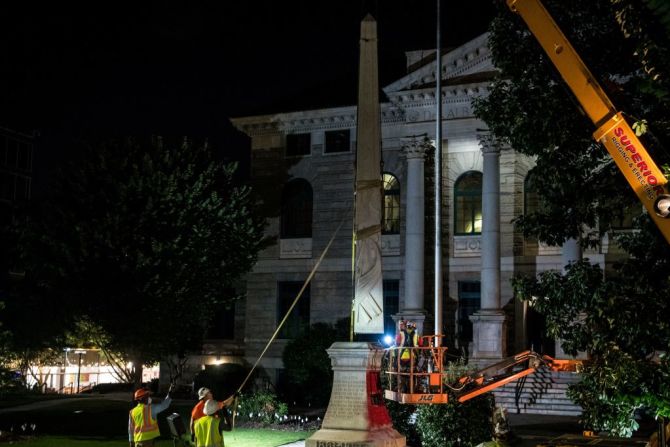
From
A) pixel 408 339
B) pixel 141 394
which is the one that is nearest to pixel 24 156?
pixel 408 339

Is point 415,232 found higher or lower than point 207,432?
higher

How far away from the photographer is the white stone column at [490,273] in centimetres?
3303

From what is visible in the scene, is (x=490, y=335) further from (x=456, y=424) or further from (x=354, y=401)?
(x=354, y=401)

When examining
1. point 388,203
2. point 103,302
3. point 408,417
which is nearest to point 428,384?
point 408,417

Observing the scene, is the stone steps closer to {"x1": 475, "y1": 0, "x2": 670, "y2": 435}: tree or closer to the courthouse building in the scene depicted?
the courthouse building

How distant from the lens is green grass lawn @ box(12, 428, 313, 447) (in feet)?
65.4

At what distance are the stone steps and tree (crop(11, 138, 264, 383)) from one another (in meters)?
11.5

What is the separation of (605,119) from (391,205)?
27.9 meters

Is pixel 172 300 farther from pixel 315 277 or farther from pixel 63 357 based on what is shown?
pixel 63 357

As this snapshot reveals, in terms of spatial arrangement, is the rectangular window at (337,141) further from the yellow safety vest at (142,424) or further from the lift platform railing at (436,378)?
the yellow safety vest at (142,424)

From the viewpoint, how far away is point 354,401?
14.9m

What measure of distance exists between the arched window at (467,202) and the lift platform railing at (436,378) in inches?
824

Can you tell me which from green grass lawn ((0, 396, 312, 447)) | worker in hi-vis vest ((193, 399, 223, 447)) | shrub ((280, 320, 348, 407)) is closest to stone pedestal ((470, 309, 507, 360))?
shrub ((280, 320, 348, 407))

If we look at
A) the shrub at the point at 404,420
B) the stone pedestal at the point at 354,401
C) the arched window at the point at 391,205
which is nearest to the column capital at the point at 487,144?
the arched window at the point at 391,205
